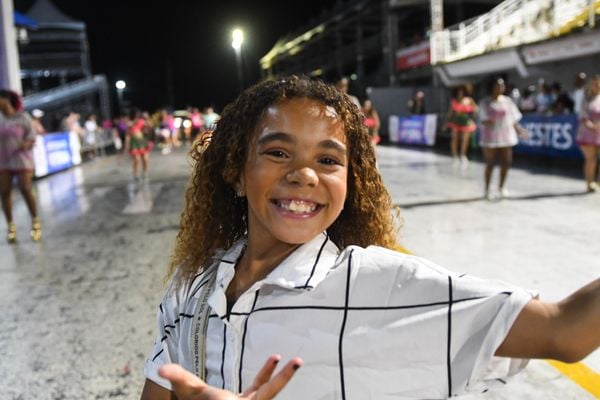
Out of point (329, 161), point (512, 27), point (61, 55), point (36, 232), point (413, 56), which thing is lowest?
point (36, 232)

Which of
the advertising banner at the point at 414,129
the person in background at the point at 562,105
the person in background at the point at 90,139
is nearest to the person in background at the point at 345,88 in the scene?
the person in background at the point at 562,105

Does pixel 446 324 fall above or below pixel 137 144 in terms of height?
below

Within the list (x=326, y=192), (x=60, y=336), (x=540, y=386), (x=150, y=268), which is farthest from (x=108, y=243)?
(x=326, y=192)

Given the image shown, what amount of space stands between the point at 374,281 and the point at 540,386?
6.62ft

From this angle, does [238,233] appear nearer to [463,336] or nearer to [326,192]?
[326,192]

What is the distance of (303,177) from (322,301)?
32 centimetres

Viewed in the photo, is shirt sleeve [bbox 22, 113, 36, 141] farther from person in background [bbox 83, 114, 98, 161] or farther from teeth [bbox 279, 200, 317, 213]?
person in background [bbox 83, 114, 98, 161]

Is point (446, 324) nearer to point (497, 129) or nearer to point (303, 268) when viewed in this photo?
point (303, 268)

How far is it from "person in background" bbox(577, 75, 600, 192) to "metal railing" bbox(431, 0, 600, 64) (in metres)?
8.59

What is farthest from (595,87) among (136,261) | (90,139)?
(90,139)

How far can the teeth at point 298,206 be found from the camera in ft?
4.58

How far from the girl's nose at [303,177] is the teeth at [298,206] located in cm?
5

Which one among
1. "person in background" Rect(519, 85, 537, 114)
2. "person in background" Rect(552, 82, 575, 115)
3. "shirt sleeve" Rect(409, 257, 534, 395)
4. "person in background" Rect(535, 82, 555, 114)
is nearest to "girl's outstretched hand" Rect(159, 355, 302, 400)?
"shirt sleeve" Rect(409, 257, 534, 395)

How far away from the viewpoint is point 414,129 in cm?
2058
